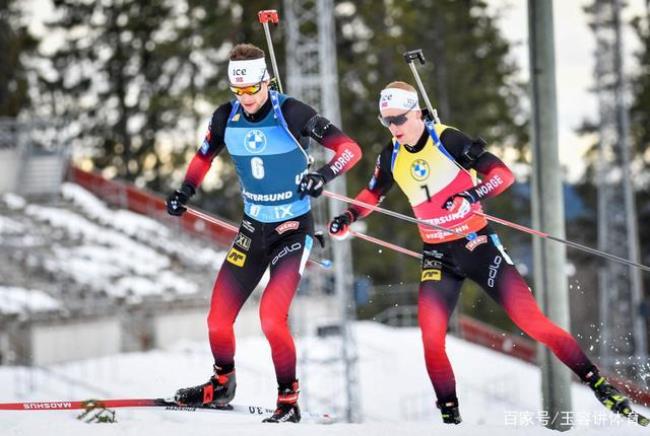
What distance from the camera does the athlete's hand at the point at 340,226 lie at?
24.4 feet

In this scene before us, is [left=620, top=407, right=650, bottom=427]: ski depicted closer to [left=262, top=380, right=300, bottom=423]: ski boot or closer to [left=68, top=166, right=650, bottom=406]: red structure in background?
[left=262, top=380, right=300, bottom=423]: ski boot

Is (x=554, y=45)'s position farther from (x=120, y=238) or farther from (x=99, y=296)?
(x=120, y=238)

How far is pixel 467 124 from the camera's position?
3206 cm

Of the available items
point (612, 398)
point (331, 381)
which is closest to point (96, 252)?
point (331, 381)

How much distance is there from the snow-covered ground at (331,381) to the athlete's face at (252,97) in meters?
2.09

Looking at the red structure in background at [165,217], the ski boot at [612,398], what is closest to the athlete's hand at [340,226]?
the ski boot at [612,398]

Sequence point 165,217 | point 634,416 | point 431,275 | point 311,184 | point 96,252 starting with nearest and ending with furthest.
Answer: point 311,184, point 634,416, point 431,275, point 96,252, point 165,217

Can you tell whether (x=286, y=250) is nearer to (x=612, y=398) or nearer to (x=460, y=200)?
(x=460, y=200)

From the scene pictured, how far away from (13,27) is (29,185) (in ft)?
33.3

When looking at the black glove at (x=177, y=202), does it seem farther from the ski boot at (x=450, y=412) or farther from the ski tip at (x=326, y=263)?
the ski boot at (x=450, y=412)

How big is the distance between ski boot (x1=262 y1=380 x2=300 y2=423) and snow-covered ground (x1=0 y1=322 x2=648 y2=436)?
43 centimetres

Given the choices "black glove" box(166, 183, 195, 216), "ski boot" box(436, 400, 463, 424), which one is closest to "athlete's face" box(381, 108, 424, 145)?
"black glove" box(166, 183, 195, 216)

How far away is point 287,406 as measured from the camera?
7.48m

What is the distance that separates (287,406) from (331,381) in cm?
1166
